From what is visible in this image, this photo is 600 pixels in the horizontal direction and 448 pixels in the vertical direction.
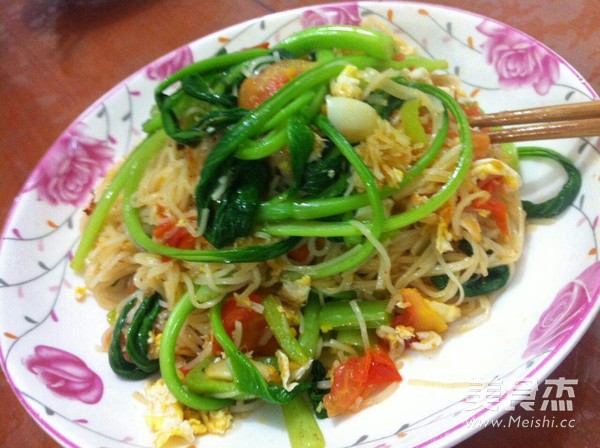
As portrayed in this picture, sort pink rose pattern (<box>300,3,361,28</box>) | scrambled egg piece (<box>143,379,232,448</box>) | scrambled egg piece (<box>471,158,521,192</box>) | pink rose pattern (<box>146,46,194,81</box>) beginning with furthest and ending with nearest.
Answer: pink rose pattern (<box>146,46,194,81</box>) → pink rose pattern (<box>300,3,361,28</box>) → scrambled egg piece (<box>471,158,521,192</box>) → scrambled egg piece (<box>143,379,232,448</box>)

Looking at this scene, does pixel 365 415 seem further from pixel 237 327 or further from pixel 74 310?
pixel 74 310

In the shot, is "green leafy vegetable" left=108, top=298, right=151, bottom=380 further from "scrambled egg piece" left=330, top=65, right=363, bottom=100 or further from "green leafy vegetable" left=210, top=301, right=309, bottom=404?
"scrambled egg piece" left=330, top=65, right=363, bottom=100

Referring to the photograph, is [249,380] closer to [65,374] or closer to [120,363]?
[120,363]

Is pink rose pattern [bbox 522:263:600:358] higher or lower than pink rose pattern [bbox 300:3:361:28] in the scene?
lower

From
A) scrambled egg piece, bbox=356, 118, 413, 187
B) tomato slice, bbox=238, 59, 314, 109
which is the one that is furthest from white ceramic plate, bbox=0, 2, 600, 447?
tomato slice, bbox=238, 59, 314, 109

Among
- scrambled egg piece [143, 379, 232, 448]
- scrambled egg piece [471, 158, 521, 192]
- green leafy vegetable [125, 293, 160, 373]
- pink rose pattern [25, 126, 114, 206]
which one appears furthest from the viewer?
pink rose pattern [25, 126, 114, 206]

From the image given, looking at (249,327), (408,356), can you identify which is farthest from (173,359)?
(408,356)

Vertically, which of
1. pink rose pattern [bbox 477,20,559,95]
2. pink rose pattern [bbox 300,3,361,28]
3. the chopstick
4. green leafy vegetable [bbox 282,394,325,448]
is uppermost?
pink rose pattern [bbox 300,3,361,28]
